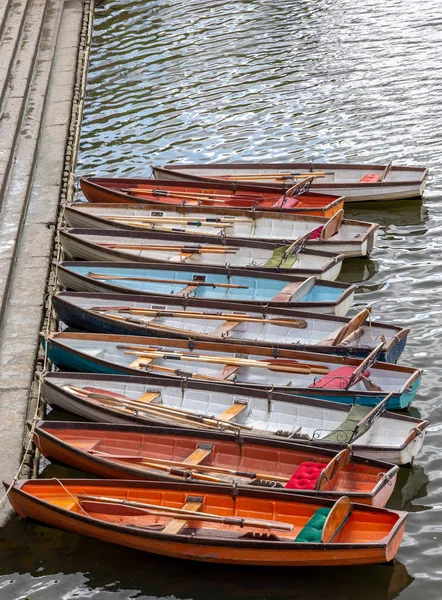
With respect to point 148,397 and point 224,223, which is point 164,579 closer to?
point 148,397

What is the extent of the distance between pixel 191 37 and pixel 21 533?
76.5ft

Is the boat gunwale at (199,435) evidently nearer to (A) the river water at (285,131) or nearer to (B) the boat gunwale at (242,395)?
(B) the boat gunwale at (242,395)

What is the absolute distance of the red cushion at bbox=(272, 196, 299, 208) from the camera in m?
20.6

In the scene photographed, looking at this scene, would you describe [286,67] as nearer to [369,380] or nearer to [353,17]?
[353,17]

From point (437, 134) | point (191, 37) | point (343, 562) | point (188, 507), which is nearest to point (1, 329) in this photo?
point (188, 507)

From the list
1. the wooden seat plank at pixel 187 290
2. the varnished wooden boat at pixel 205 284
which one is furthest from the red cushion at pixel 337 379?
the wooden seat plank at pixel 187 290

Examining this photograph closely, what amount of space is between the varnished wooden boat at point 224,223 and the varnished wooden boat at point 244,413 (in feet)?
17.6

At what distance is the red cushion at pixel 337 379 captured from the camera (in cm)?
1434

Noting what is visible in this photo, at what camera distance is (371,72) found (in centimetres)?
2848

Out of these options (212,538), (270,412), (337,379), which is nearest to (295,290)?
(337,379)

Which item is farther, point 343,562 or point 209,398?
point 209,398

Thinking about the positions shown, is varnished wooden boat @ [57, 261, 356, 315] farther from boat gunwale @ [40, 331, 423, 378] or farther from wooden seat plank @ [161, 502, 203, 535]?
wooden seat plank @ [161, 502, 203, 535]

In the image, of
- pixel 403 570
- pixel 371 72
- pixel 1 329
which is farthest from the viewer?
pixel 371 72

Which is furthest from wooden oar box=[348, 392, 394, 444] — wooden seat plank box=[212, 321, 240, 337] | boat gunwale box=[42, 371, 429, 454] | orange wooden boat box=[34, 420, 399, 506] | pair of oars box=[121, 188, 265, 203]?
pair of oars box=[121, 188, 265, 203]
